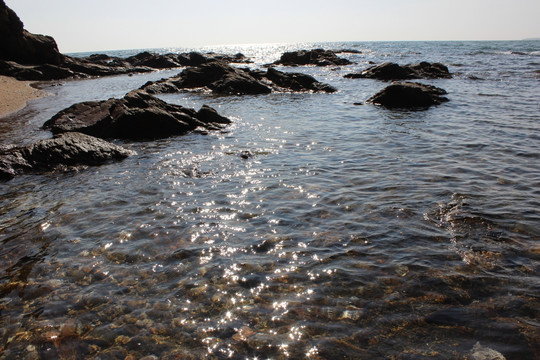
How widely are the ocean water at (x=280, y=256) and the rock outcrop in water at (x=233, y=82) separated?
64.9 feet

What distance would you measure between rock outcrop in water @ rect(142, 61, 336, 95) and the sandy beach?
30.2 ft

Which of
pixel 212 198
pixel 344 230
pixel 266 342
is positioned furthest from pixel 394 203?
pixel 266 342

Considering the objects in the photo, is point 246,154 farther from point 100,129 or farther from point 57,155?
point 100,129

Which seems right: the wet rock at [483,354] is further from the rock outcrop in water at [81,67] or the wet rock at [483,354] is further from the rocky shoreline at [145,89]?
the rock outcrop in water at [81,67]

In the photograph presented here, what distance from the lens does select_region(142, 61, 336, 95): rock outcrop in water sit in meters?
30.6

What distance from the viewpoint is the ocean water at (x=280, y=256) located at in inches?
163

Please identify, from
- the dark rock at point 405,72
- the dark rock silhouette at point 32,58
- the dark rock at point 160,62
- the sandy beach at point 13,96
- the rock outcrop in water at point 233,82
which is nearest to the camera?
the sandy beach at point 13,96

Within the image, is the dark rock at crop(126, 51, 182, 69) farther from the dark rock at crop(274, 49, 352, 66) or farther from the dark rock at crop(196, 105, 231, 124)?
the dark rock at crop(196, 105, 231, 124)

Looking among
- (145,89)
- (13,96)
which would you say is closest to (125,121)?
(145,89)

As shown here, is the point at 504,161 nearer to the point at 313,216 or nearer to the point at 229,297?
the point at 313,216

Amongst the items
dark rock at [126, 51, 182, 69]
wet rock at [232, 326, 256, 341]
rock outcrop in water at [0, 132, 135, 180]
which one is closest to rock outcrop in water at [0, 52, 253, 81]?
dark rock at [126, 51, 182, 69]

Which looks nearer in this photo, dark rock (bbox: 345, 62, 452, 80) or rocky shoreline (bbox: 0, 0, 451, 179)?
rocky shoreline (bbox: 0, 0, 451, 179)

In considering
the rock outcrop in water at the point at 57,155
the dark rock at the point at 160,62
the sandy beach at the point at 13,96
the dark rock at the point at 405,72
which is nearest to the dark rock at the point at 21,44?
the sandy beach at the point at 13,96

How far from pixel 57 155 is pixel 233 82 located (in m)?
21.5
